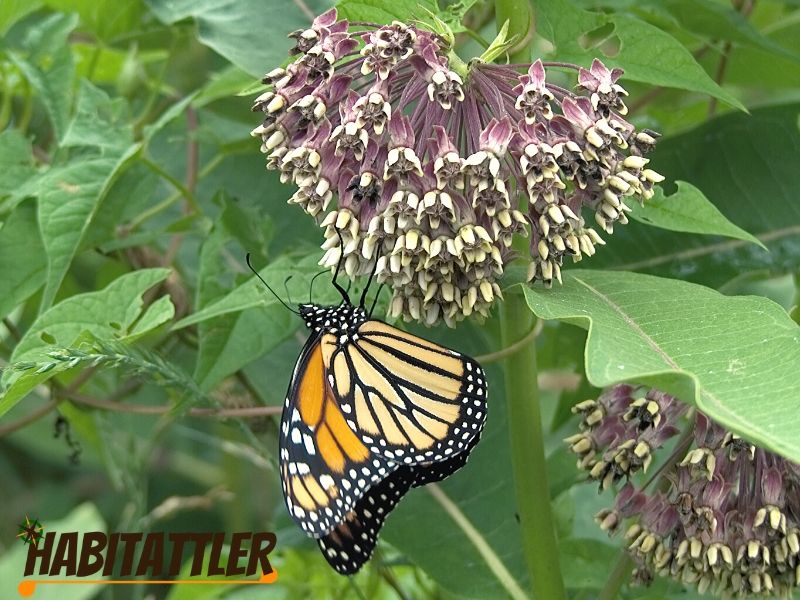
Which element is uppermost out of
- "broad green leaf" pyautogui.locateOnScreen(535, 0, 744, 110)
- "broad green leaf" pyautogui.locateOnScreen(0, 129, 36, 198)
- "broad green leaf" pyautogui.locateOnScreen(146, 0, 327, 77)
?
"broad green leaf" pyautogui.locateOnScreen(535, 0, 744, 110)

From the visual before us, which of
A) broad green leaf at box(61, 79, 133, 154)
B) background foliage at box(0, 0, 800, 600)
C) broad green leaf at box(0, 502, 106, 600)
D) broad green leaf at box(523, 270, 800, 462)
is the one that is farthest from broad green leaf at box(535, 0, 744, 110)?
broad green leaf at box(0, 502, 106, 600)

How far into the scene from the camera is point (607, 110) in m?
1.35

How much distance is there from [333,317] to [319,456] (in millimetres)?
222

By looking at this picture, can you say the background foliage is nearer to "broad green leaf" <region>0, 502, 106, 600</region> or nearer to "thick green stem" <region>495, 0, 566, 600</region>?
"broad green leaf" <region>0, 502, 106, 600</region>

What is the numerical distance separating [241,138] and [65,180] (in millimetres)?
496

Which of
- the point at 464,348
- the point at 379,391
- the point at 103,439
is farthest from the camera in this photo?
the point at 103,439

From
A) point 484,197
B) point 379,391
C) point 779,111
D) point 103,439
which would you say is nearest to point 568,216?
point 484,197

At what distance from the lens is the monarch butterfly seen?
1613mm

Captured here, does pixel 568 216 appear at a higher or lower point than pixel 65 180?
higher

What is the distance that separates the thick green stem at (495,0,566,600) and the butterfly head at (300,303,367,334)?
248 millimetres

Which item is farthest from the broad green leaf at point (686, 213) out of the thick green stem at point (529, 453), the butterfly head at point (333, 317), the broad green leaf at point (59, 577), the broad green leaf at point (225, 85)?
the broad green leaf at point (59, 577)

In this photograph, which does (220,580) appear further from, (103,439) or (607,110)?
(607,110)

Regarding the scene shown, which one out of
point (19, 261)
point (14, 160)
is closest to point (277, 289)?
point (19, 261)

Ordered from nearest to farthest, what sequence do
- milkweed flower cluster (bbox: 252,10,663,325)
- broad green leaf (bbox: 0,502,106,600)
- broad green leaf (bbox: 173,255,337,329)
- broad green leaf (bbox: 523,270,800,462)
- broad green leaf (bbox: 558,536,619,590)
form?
broad green leaf (bbox: 523,270,800,462) → milkweed flower cluster (bbox: 252,10,663,325) → broad green leaf (bbox: 173,255,337,329) → broad green leaf (bbox: 558,536,619,590) → broad green leaf (bbox: 0,502,106,600)
